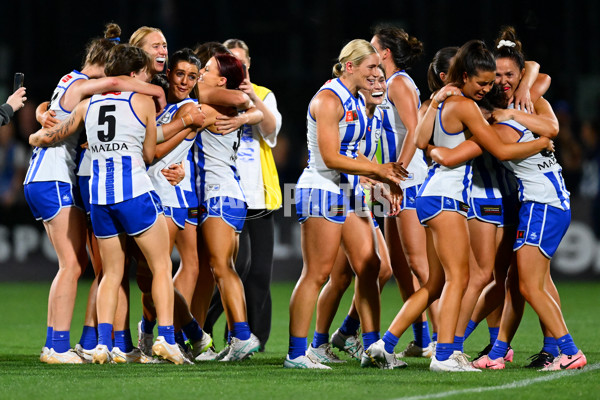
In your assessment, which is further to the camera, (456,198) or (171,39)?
(171,39)

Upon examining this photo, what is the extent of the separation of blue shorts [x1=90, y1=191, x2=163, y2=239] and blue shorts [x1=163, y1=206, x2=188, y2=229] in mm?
274

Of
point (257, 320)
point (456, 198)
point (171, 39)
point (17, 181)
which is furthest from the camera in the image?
point (171, 39)

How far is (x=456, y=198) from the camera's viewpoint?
6355 mm

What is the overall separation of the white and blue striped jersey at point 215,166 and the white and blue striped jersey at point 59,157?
0.87m

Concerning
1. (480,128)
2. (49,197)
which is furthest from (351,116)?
(49,197)

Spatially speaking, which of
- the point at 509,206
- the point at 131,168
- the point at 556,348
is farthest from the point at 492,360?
the point at 131,168

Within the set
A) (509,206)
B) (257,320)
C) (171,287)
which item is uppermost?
(509,206)

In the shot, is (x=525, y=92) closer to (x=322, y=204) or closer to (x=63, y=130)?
(x=322, y=204)

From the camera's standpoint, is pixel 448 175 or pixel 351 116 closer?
pixel 448 175

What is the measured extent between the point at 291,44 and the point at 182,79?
11.6 meters

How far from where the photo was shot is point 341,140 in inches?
265

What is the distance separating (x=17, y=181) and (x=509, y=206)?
9.97m

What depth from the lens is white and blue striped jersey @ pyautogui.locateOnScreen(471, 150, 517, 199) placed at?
6734 mm

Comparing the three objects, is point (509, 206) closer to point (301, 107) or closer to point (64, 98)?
point (64, 98)
